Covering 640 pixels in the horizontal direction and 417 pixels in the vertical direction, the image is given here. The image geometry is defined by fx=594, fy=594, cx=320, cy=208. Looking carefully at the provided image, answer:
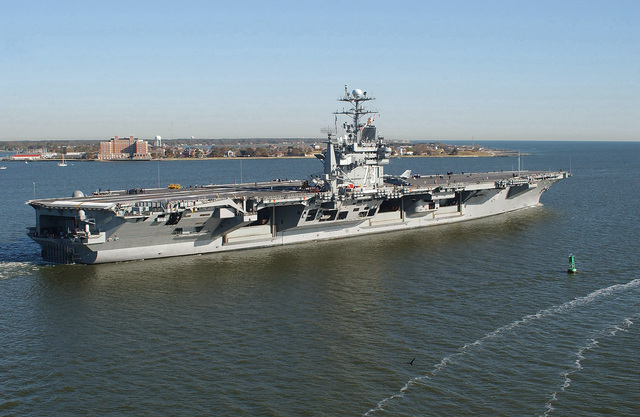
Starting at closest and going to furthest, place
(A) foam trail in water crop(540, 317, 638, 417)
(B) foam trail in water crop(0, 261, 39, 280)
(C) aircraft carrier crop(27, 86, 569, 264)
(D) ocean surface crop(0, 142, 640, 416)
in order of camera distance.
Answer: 1. (A) foam trail in water crop(540, 317, 638, 417)
2. (D) ocean surface crop(0, 142, 640, 416)
3. (B) foam trail in water crop(0, 261, 39, 280)
4. (C) aircraft carrier crop(27, 86, 569, 264)

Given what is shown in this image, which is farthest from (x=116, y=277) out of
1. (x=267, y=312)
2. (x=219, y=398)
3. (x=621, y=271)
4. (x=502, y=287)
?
(x=621, y=271)

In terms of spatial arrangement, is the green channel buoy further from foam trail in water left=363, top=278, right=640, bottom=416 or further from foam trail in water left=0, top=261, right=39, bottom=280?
foam trail in water left=0, top=261, right=39, bottom=280

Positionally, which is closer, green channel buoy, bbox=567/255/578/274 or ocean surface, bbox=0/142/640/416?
ocean surface, bbox=0/142/640/416

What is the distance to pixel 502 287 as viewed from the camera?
72.9 feet

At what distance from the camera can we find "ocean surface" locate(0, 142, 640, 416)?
45.1 ft

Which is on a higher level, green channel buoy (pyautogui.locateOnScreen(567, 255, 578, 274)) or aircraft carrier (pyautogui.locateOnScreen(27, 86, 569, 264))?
aircraft carrier (pyautogui.locateOnScreen(27, 86, 569, 264))

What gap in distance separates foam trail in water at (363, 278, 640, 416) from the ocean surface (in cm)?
7

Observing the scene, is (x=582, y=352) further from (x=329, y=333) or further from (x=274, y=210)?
(x=274, y=210)

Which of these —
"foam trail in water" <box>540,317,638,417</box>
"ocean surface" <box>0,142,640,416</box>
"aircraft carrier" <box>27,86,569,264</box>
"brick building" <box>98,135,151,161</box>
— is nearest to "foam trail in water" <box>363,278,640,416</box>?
"ocean surface" <box>0,142,640,416</box>

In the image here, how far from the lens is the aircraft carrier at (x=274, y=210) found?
25719 mm

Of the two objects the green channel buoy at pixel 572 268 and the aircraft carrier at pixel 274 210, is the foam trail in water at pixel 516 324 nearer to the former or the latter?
the green channel buoy at pixel 572 268

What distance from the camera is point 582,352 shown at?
52.9ft

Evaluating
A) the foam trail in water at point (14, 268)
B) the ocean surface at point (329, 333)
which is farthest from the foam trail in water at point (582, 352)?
the foam trail in water at point (14, 268)

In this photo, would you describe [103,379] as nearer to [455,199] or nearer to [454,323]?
[454,323]
